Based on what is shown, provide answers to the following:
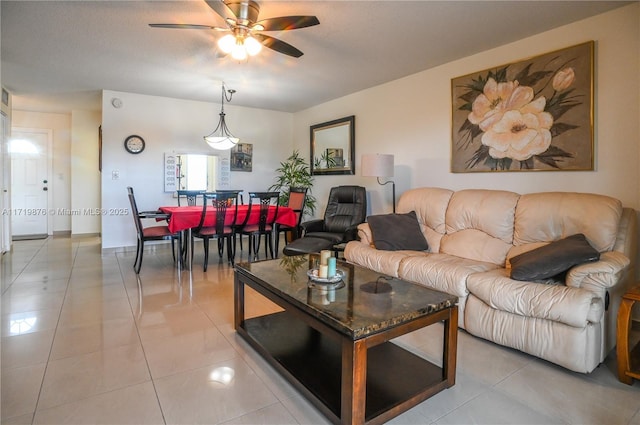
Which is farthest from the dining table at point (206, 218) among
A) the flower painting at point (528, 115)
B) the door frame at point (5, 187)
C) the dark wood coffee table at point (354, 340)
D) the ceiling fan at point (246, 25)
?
the door frame at point (5, 187)

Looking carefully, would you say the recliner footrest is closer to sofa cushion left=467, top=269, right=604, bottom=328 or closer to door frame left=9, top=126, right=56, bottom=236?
sofa cushion left=467, top=269, right=604, bottom=328

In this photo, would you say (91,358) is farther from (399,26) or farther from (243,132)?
(243,132)

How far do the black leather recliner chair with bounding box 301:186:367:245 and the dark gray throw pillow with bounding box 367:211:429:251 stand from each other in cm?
81

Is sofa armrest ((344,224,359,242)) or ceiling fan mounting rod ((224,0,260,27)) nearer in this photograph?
ceiling fan mounting rod ((224,0,260,27))

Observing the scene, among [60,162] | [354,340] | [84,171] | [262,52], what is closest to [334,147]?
[262,52]

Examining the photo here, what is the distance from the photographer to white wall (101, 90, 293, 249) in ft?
17.6

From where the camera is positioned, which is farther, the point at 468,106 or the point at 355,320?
the point at 468,106

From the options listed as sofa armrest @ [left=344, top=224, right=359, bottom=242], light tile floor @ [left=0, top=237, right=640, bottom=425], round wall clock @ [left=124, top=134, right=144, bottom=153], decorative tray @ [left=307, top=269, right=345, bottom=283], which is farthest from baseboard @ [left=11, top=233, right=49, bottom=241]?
decorative tray @ [left=307, top=269, right=345, bottom=283]

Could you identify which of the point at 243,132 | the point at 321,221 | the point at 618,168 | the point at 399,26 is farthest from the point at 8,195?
the point at 618,168

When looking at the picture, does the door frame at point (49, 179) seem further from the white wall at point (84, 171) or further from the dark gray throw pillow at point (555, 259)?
the dark gray throw pillow at point (555, 259)

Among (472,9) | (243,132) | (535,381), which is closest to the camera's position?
(535,381)

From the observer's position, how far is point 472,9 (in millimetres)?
2693

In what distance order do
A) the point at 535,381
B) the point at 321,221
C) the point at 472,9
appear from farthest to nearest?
the point at 321,221 → the point at 472,9 → the point at 535,381

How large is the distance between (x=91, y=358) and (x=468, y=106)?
394cm
